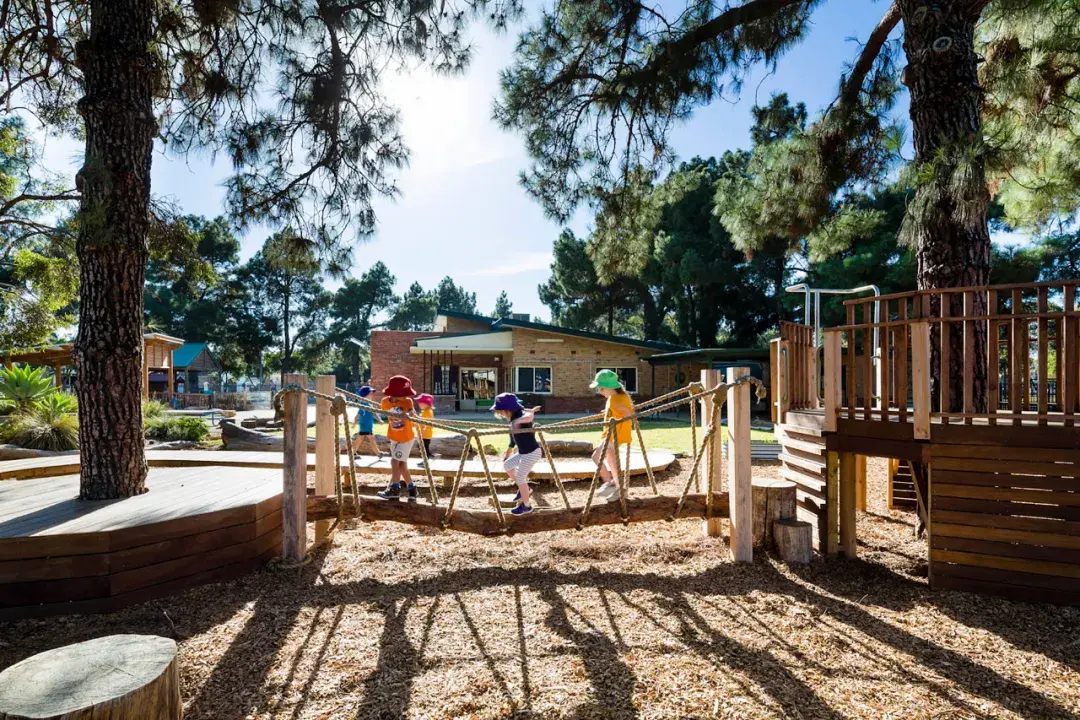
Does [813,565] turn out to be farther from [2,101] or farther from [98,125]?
[2,101]

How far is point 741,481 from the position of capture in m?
4.23

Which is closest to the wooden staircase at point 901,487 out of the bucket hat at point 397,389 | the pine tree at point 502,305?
the bucket hat at point 397,389

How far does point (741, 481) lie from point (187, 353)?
39.8 m

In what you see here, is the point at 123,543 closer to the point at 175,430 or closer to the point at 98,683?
the point at 98,683

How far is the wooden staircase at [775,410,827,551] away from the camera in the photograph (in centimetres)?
455

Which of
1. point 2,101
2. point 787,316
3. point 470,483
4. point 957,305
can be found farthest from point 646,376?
point 2,101

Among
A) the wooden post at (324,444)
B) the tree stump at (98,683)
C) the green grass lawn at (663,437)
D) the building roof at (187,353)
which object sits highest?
the building roof at (187,353)

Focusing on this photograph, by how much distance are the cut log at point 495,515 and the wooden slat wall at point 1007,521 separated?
175cm

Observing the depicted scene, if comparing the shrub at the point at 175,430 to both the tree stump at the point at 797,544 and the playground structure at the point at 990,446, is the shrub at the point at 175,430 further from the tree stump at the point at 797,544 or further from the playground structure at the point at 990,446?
the playground structure at the point at 990,446

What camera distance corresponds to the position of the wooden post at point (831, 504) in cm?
445

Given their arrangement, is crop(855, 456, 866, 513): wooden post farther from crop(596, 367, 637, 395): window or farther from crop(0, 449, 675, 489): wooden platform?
crop(596, 367, 637, 395): window

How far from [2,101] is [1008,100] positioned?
34.1 ft

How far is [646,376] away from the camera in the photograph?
2381 cm

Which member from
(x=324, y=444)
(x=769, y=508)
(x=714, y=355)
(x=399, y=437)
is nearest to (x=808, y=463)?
(x=769, y=508)
